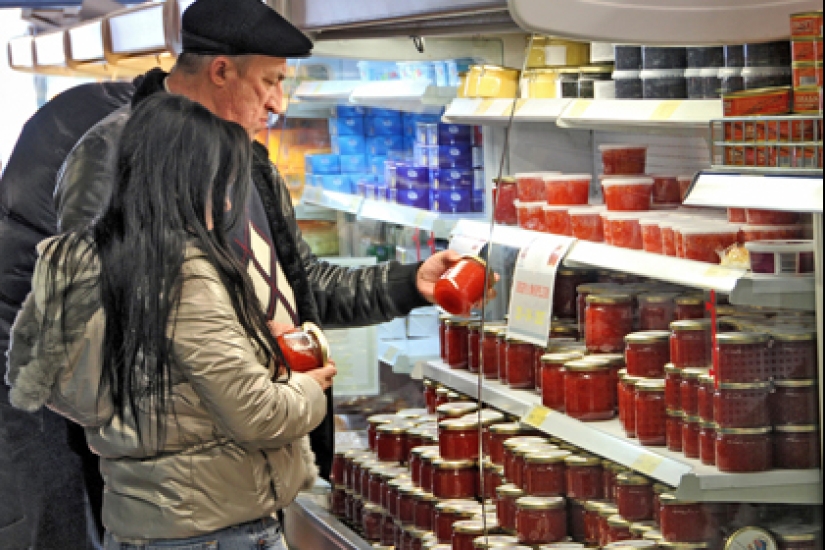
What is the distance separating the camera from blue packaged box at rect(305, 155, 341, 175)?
190 inches

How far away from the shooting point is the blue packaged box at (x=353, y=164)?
4637 mm

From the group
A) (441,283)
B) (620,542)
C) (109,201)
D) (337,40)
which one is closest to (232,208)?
(109,201)

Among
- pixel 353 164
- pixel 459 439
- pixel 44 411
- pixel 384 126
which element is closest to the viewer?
pixel 459 439

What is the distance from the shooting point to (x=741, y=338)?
7.91ft

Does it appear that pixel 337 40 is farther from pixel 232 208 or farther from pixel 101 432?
pixel 101 432

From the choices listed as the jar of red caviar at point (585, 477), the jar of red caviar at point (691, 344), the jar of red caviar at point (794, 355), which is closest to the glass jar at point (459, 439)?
the jar of red caviar at point (585, 477)

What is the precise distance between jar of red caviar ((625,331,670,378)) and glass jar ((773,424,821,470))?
0.37m

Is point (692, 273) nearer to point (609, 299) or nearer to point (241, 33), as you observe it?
point (609, 299)

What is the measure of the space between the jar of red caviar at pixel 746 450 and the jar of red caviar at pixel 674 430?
16cm

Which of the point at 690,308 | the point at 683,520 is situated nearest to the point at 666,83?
the point at 690,308

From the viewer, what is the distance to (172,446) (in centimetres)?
232

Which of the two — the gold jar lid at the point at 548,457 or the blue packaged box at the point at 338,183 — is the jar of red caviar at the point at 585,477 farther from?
the blue packaged box at the point at 338,183

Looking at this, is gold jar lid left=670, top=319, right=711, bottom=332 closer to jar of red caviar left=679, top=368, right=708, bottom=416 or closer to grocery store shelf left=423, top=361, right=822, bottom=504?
jar of red caviar left=679, top=368, right=708, bottom=416

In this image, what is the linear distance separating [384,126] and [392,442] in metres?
1.14
